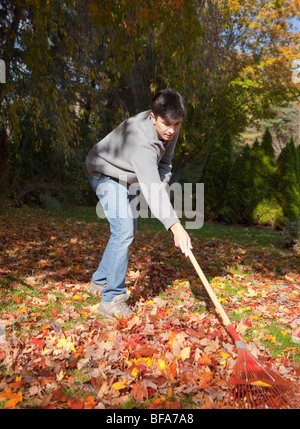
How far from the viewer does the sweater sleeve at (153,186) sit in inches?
105

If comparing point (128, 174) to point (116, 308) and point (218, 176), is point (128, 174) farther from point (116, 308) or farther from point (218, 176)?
point (218, 176)

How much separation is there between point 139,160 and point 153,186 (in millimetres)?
229

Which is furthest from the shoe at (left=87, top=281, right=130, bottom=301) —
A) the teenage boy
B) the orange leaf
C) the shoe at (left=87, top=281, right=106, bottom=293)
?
the orange leaf

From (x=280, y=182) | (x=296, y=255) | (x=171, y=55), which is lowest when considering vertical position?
(x=296, y=255)

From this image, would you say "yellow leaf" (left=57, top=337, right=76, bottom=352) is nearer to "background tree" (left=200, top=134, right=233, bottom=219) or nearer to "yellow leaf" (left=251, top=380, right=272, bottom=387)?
"yellow leaf" (left=251, top=380, right=272, bottom=387)

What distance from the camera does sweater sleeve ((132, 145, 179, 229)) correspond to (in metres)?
2.66

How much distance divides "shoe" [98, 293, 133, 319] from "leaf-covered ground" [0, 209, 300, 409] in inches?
2.3

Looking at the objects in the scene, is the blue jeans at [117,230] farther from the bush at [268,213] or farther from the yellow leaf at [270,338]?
the bush at [268,213]

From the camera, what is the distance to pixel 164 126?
9.25 feet

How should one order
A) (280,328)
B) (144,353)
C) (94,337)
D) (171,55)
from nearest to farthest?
1. (144,353)
2. (94,337)
3. (280,328)
4. (171,55)

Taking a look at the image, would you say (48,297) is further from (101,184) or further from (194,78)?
(194,78)
